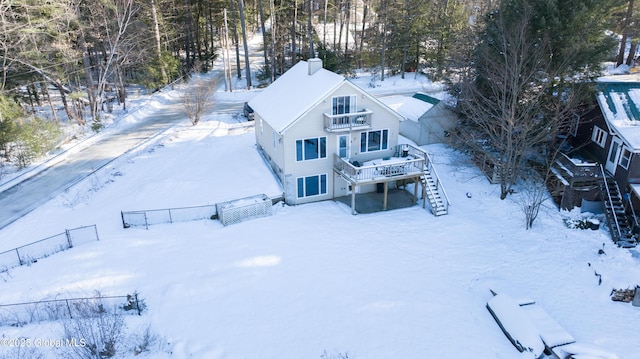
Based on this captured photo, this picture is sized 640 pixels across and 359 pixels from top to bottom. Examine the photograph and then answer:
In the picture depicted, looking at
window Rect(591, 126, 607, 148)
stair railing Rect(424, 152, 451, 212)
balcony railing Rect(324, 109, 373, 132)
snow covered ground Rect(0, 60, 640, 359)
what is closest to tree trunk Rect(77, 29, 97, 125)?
snow covered ground Rect(0, 60, 640, 359)

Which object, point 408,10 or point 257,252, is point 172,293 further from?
point 408,10

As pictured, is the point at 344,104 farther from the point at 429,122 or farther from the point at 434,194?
the point at 429,122

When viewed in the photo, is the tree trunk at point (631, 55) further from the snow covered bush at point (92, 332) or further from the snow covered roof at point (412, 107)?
the snow covered bush at point (92, 332)

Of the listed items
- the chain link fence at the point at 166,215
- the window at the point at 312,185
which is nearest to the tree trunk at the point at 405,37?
the window at the point at 312,185

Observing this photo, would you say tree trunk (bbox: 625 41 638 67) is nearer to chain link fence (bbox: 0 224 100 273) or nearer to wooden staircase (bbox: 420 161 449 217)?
wooden staircase (bbox: 420 161 449 217)

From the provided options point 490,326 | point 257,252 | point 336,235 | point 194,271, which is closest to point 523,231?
point 490,326
